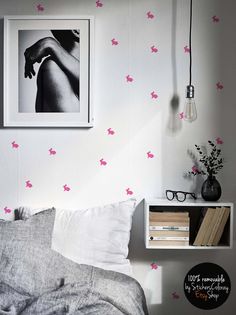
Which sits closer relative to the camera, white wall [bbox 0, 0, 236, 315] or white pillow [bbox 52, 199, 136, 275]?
white pillow [bbox 52, 199, 136, 275]

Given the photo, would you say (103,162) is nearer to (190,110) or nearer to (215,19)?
(190,110)

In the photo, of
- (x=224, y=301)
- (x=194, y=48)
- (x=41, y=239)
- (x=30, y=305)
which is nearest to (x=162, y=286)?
(x=224, y=301)

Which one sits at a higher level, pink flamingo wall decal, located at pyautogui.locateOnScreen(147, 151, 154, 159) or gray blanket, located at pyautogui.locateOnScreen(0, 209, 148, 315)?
pink flamingo wall decal, located at pyautogui.locateOnScreen(147, 151, 154, 159)

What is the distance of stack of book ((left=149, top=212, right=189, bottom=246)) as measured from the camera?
91.3 inches

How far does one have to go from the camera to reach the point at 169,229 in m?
2.32

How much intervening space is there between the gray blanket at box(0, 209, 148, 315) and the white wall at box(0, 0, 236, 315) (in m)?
0.34

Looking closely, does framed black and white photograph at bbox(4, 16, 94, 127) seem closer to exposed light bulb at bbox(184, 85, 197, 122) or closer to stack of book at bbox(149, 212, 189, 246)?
exposed light bulb at bbox(184, 85, 197, 122)

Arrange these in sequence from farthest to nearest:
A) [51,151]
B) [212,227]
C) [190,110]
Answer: [51,151], [190,110], [212,227]

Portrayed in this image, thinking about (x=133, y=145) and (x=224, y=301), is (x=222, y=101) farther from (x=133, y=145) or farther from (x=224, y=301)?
(x=224, y=301)

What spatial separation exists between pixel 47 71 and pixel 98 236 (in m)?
0.96

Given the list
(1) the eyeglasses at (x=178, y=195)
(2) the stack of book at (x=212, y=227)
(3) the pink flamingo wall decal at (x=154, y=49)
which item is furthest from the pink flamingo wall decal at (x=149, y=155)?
(3) the pink flamingo wall decal at (x=154, y=49)

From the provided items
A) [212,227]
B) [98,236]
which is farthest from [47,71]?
[212,227]

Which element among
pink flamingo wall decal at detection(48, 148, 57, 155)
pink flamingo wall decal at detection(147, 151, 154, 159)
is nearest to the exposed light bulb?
pink flamingo wall decal at detection(147, 151, 154, 159)

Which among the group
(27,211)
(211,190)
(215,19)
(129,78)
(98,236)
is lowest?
(98,236)
